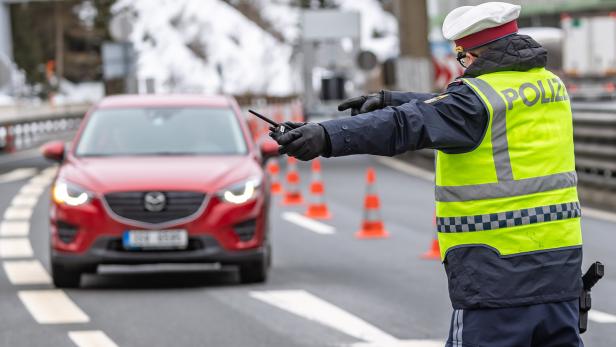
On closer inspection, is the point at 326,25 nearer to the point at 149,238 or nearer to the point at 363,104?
the point at 149,238

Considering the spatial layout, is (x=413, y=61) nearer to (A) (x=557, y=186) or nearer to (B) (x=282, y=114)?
(B) (x=282, y=114)

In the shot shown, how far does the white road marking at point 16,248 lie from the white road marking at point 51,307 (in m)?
2.74

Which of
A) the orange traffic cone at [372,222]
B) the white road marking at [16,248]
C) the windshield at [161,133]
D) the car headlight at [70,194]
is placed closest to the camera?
the car headlight at [70,194]

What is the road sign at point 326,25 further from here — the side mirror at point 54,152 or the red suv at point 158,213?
the red suv at point 158,213

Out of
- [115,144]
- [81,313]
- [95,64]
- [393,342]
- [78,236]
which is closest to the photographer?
[393,342]

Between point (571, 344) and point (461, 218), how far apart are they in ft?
1.61

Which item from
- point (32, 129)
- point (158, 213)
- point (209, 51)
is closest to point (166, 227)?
point (158, 213)

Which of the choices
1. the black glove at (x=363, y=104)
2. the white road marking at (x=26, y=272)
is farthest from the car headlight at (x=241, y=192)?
the black glove at (x=363, y=104)

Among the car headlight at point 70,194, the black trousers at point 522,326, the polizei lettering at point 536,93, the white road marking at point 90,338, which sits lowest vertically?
the white road marking at point 90,338

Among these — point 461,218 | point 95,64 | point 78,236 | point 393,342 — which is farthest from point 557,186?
point 95,64

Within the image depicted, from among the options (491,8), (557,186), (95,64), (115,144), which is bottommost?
(95,64)

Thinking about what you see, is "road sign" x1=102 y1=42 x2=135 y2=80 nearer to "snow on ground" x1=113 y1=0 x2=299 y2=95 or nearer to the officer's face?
the officer's face

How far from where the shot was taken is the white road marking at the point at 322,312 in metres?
9.13

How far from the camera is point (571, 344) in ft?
15.0
